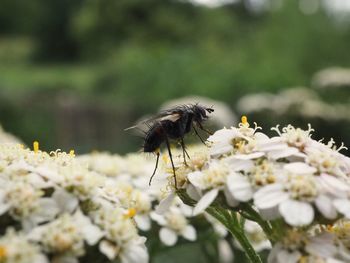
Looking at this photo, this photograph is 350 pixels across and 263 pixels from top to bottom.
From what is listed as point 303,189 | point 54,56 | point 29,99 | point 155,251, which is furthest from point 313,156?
point 54,56

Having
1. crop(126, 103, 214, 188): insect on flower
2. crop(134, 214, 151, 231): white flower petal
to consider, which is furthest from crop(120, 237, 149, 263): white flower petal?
crop(134, 214, 151, 231): white flower petal

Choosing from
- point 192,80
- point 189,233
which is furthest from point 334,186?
point 192,80

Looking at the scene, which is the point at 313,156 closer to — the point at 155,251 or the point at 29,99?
the point at 155,251

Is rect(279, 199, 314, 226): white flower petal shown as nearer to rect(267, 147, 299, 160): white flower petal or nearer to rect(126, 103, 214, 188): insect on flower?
rect(267, 147, 299, 160): white flower petal

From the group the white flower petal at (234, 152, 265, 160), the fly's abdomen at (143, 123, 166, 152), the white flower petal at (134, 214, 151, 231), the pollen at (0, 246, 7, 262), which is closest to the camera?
the pollen at (0, 246, 7, 262)

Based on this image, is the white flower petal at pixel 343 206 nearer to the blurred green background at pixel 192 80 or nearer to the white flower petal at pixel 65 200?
the white flower petal at pixel 65 200

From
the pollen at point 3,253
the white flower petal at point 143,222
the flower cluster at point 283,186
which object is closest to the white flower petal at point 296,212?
the flower cluster at point 283,186
